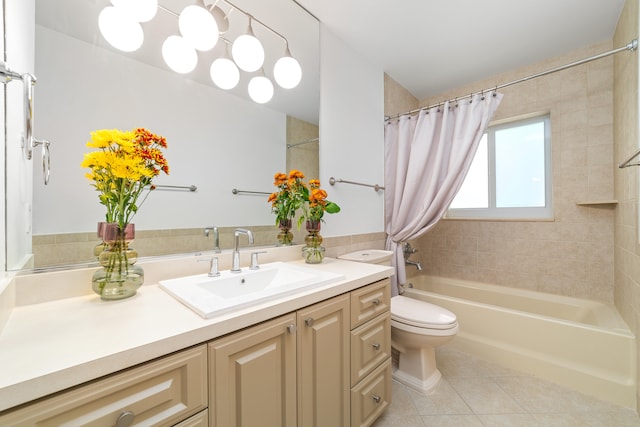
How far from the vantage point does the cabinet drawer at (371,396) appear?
1.12 metres

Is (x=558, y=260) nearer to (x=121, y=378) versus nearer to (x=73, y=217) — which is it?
(x=121, y=378)

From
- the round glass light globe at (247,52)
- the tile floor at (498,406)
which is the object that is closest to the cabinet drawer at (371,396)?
the tile floor at (498,406)

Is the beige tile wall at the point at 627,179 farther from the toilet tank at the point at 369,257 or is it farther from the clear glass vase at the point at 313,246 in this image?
the clear glass vase at the point at 313,246

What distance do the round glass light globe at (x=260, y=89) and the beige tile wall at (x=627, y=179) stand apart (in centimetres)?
200

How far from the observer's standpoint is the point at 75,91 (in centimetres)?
91

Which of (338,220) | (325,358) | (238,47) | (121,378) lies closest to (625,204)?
(338,220)

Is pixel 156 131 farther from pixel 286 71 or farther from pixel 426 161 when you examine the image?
pixel 426 161

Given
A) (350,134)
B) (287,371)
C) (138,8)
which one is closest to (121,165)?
(138,8)

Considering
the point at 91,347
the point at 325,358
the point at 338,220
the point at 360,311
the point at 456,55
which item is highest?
the point at 456,55

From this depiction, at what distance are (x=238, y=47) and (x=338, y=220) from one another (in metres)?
1.18

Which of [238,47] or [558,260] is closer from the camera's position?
[238,47]

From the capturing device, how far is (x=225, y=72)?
1.32 metres

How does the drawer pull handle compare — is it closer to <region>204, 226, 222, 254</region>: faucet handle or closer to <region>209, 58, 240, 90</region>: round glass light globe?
<region>204, 226, 222, 254</region>: faucet handle

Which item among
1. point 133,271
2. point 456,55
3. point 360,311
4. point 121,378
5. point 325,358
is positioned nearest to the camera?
point 121,378
